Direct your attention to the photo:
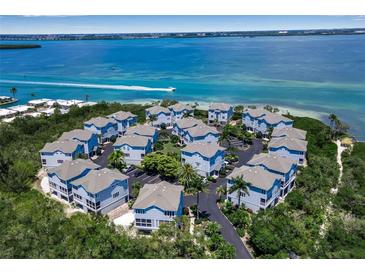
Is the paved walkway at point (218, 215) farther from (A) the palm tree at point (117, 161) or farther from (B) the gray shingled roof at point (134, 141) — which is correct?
(B) the gray shingled roof at point (134, 141)

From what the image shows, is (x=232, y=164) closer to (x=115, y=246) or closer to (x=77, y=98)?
(x=115, y=246)

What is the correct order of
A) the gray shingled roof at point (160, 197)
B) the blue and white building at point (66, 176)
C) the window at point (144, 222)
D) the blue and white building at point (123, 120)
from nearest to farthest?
the gray shingled roof at point (160, 197)
the window at point (144, 222)
the blue and white building at point (66, 176)
the blue and white building at point (123, 120)

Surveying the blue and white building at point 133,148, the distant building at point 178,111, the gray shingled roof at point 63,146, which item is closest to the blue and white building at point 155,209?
the blue and white building at point 133,148

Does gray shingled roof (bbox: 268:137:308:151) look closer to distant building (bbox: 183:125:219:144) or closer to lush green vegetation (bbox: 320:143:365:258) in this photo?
lush green vegetation (bbox: 320:143:365:258)

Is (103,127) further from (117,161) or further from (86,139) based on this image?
(117,161)

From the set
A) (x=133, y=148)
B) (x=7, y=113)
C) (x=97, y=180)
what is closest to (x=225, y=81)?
(x=7, y=113)

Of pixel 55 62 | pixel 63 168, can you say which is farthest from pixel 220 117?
pixel 55 62

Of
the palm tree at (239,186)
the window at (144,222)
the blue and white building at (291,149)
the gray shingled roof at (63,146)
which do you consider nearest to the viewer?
the window at (144,222)
